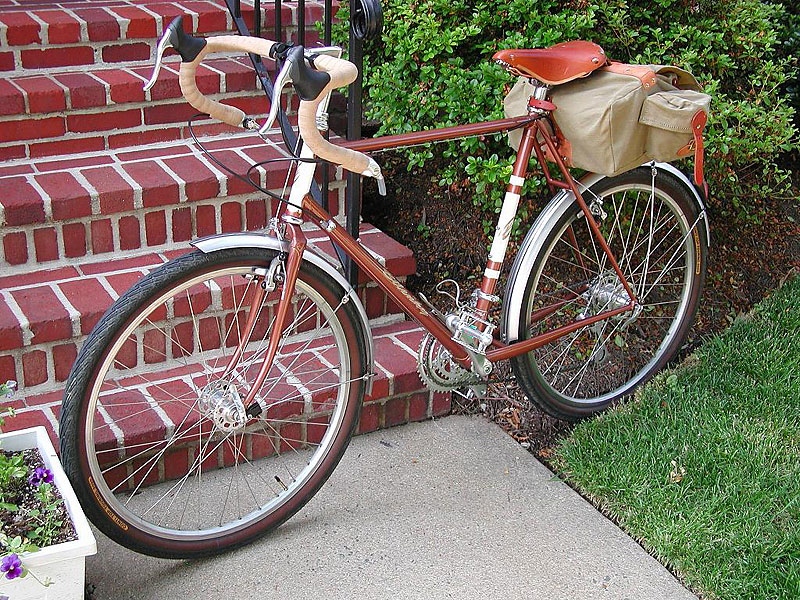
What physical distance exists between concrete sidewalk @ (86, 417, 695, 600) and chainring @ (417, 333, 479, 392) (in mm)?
298

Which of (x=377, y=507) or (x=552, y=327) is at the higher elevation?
(x=552, y=327)

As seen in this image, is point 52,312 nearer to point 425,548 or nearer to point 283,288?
point 283,288

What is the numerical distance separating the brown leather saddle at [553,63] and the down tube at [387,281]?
64cm

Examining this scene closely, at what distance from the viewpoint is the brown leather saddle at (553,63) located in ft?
8.18

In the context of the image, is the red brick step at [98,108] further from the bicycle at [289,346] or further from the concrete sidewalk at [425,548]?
the concrete sidewalk at [425,548]

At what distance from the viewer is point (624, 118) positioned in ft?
8.28

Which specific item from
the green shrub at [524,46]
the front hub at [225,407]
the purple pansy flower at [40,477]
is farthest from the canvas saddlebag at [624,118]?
the purple pansy flower at [40,477]

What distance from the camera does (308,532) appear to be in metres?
2.59

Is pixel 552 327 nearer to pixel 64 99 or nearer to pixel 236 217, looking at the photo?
pixel 236 217

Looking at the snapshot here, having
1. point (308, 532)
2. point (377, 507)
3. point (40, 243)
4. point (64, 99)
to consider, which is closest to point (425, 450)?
point (377, 507)

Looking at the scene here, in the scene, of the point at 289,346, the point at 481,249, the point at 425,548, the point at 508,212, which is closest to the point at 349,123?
the point at 508,212

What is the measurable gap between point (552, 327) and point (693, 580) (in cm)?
113

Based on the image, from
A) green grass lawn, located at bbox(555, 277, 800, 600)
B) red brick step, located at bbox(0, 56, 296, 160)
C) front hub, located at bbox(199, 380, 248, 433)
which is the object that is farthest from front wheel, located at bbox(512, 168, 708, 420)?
red brick step, located at bbox(0, 56, 296, 160)

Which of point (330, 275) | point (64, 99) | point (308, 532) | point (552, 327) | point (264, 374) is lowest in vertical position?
point (308, 532)
